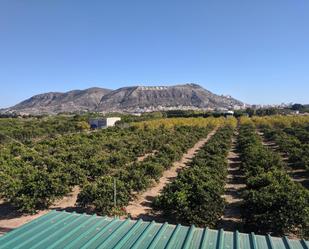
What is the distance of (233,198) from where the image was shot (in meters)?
15.7

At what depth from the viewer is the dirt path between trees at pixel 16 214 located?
12184mm

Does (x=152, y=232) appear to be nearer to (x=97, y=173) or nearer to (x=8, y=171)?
(x=97, y=173)

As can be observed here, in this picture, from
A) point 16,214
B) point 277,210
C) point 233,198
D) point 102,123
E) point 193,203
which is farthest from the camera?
point 102,123

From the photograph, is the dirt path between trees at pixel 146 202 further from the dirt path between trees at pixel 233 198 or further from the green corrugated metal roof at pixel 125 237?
the green corrugated metal roof at pixel 125 237

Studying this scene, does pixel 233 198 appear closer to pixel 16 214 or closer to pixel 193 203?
pixel 193 203

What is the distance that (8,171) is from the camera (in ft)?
59.5

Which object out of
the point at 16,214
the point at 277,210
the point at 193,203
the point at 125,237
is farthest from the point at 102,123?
the point at 125,237

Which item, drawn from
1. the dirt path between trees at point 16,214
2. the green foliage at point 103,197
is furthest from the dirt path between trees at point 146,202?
the dirt path between trees at point 16,214

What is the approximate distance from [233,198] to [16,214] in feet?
33.2

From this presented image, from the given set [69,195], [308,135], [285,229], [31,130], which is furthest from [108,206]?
[31,130]

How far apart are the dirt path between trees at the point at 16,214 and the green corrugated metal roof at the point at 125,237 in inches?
258

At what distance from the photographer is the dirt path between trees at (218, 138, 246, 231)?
480 inches

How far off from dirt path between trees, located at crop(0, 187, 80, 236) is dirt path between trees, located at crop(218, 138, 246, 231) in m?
6.65

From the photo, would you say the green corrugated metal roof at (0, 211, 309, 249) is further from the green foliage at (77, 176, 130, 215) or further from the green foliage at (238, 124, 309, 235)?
the green foliage at (77, 176, 130, 215)
